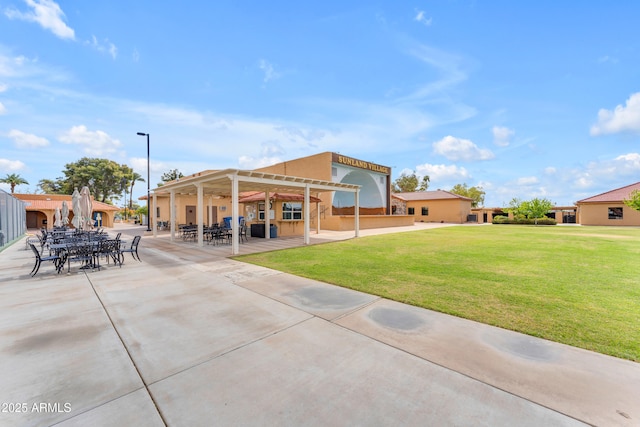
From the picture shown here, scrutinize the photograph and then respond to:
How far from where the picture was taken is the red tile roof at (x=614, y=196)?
102 ft

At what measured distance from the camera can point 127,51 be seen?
9961 millimetres

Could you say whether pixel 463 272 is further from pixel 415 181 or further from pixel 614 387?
pixel 415 181

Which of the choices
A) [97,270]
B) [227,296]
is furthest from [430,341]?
[97,270]

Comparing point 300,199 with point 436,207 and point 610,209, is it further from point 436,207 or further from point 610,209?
point 610,209

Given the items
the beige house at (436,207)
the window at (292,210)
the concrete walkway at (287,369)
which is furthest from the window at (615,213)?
the concrete walkway at (287,369)

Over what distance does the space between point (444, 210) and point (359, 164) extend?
61.3 ft

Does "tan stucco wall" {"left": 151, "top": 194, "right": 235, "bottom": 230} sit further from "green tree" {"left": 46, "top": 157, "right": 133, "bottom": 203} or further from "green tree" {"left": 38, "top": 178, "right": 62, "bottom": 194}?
"green tree" {"left": 38, "top": 178, "right": 62, "bottom": 194}

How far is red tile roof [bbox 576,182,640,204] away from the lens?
102 feet

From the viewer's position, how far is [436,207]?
3938 cm

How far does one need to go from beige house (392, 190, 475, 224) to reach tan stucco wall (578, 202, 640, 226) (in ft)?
42.8

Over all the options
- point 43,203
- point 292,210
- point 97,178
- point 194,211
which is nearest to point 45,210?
point 43,203

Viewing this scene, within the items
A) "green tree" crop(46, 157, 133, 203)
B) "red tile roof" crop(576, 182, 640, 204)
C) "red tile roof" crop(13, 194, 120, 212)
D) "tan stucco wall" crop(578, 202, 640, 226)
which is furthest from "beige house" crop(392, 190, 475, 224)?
"green tree" crop(46, 157, 133, 203)

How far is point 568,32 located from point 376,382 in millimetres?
16088

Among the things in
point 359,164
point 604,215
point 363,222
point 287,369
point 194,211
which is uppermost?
point 359,164
